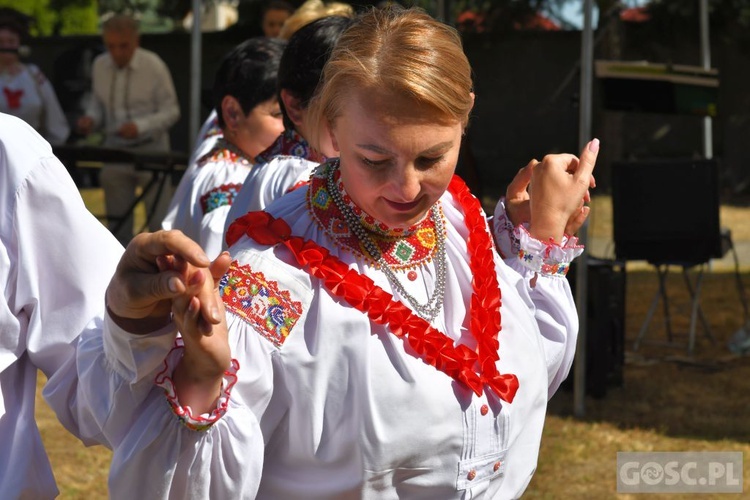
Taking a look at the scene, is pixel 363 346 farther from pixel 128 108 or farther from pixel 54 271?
pixel 128 108

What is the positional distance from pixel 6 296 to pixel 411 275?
650 mm

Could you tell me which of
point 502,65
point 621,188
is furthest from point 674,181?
point 502,65

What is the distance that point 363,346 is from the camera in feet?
5.64

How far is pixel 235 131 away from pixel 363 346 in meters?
2.10

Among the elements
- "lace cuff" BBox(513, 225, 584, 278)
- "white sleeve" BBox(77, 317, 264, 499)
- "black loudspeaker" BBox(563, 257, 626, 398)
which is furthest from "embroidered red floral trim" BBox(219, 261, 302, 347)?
"black loudspeaker" BBox(563, 257, 626, 398)

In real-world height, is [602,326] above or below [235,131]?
below

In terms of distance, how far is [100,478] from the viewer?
4996 mm

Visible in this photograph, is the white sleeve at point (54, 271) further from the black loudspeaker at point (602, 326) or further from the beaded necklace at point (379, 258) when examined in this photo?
the black loudspeaker at point (602, 326)

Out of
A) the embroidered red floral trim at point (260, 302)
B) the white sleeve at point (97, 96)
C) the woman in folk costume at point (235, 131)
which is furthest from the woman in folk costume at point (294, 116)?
the white sleeve at point (97, 96)

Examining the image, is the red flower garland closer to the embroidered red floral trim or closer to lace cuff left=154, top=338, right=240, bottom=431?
the embroidered red floral trim

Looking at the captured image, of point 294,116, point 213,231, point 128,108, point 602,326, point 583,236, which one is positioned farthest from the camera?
point 128,108

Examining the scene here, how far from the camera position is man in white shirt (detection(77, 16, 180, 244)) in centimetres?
909

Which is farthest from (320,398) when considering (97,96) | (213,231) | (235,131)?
(97,96)

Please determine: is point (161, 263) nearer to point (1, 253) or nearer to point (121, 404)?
point (121, 404)
